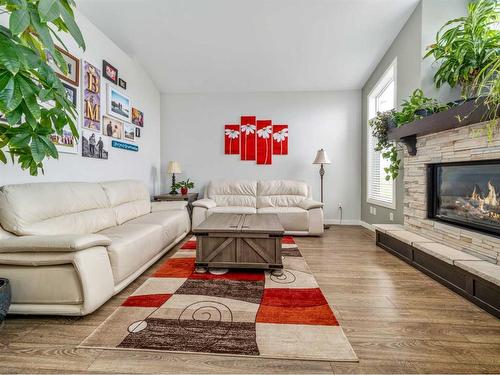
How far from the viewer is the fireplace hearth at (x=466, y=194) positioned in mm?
2025

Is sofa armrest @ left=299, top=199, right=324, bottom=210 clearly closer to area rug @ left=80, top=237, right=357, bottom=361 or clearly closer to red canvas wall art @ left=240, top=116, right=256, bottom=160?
red canvas wall art @ left=240, top=116, right=256, bottom=160

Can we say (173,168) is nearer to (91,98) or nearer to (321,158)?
(91,98)

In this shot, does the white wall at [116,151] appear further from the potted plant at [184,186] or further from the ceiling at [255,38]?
the potted plant at [184,186]

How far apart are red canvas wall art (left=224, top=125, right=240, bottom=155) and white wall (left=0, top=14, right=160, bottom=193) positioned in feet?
4.50

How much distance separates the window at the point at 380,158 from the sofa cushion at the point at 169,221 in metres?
3.02

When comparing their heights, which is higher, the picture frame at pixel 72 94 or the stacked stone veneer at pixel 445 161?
the picture frame at pixel 72 94

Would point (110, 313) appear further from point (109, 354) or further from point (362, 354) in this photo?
point (362, 354)

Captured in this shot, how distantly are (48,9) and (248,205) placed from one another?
3.89 m

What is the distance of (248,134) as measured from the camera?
4.94 meters

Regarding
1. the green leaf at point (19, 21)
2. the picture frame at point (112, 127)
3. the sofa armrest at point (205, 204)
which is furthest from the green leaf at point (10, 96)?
the sofa armrest at point (205, 204)

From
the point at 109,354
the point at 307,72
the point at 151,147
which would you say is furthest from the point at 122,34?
the point at 109,354

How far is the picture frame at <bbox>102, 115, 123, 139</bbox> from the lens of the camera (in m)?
3.26

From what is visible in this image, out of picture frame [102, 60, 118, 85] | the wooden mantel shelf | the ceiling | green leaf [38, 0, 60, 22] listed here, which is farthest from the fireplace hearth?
picture frame [102, 60, 118, 85]

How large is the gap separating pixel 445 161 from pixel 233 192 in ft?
10.6
